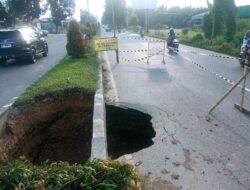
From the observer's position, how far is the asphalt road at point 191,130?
4.39 metres

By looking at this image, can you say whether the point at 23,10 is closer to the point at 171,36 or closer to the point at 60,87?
the point at 171,36

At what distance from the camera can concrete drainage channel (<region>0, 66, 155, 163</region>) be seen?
20.2 feet

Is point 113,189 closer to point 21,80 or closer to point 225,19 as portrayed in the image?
point 21,80

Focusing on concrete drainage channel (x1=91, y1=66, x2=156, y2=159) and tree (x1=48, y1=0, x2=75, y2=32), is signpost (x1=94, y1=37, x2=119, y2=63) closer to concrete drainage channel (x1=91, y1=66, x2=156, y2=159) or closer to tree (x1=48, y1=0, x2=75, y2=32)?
concrete drainage channel (x1=91, y1=66, x2=156, y2=159)

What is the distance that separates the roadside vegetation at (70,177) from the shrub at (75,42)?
480 inches

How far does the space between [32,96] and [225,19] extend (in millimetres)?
19925

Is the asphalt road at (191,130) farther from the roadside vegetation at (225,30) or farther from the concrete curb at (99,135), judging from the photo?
the roadside vegetation at (225,30)

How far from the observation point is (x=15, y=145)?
6.44 m

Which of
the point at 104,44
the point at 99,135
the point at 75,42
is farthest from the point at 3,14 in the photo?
the point at 99,135

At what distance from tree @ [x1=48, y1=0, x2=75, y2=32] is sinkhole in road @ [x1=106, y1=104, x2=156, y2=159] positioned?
261 feet

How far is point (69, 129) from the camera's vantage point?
24.9 feet

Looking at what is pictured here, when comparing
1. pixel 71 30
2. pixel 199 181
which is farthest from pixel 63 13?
pixel 199 181

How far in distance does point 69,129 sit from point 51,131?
0.42 meters

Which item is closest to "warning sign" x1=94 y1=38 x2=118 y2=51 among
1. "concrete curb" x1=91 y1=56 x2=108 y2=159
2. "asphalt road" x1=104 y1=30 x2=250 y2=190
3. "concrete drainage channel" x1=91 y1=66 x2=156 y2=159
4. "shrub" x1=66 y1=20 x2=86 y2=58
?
"shrub" x1=66 y1=20 x2=86 y2=58
